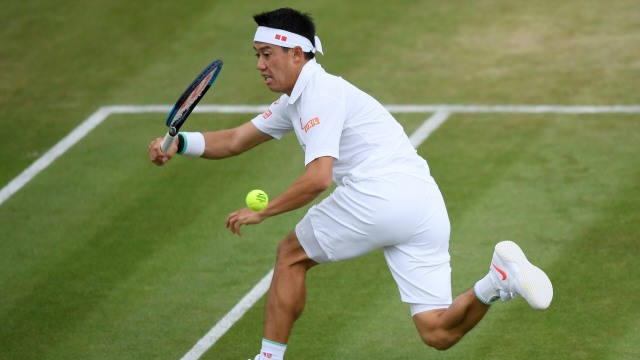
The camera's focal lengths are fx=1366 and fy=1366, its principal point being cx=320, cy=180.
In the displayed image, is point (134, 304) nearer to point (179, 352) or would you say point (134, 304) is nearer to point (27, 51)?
point (179, 352)

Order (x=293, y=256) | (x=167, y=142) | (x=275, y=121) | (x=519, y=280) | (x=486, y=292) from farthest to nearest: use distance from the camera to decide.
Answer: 1. (x=275, y=121)
2. (x=167, y=142)
3. (x=293, y=256)
4. (x=486, y=292)
5. (x=519, y=280)

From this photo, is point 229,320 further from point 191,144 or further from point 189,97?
point 189,97

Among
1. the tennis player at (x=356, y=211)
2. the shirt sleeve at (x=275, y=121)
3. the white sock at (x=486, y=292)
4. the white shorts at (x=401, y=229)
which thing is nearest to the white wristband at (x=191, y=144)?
the shirt sleeve at (x=275, y=121)

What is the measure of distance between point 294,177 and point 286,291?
4019 millimetres

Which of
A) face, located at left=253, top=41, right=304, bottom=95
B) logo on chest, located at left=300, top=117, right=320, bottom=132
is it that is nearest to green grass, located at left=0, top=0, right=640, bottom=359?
logo on chest, located at left=300, top=117, right=320, bottom=132

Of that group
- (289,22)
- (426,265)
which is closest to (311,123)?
(289,22)

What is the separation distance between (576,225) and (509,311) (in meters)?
1.68

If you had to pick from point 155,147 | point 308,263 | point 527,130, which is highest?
point 155,147

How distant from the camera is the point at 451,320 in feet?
28.4

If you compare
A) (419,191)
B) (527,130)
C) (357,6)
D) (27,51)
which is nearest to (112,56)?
(27,51)

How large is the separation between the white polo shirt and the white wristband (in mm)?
901

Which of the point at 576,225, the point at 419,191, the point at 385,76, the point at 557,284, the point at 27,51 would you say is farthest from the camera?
the point at 27,51

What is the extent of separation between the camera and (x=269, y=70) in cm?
898

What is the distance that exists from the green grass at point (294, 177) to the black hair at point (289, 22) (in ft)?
7.78
